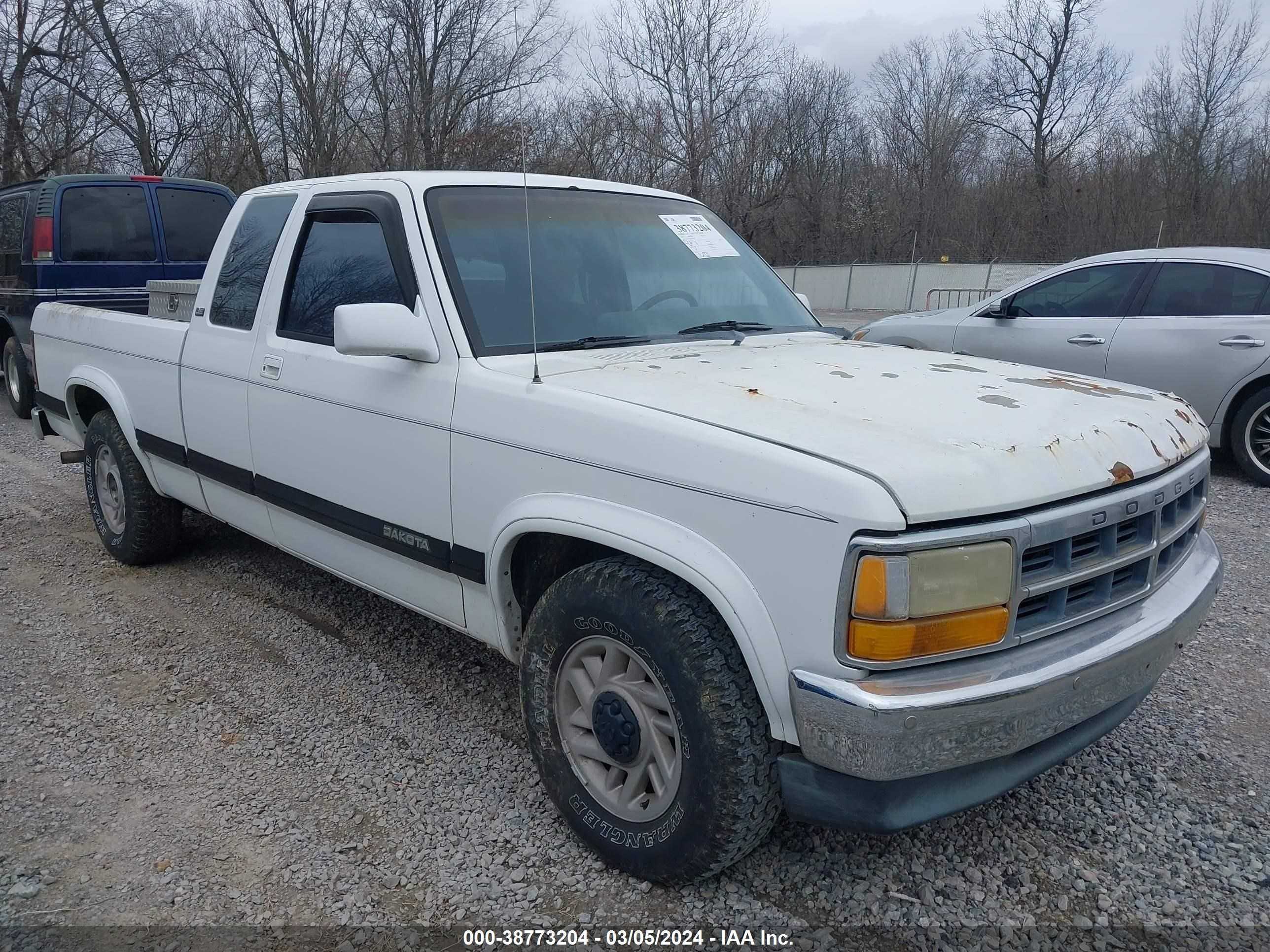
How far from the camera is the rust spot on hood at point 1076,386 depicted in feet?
9.14

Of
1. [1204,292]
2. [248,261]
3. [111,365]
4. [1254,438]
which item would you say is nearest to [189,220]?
[111,365]

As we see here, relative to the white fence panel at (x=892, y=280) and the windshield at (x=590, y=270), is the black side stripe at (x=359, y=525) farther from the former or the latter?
the white fence panel at (x=892, y=280)

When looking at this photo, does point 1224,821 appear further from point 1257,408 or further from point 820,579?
point 1257,408

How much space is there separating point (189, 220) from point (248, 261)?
610 cm

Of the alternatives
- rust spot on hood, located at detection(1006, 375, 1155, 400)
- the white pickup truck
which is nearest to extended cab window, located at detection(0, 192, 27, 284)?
the white pickup truck

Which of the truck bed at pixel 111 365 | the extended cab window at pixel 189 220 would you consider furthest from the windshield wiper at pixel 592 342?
the extended cab window at pixel 189 220

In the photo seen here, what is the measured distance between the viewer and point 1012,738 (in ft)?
6.86

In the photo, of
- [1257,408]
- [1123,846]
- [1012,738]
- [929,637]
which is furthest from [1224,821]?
[1257,408]

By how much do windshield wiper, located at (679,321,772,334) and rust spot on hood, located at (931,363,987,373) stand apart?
2.43 feet

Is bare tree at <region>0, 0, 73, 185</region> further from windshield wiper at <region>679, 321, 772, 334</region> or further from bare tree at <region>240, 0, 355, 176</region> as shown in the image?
windshield wiper at <region>679, 321, 772, 334</region>

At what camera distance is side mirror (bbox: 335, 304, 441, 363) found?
279cm

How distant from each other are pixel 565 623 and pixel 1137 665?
1.47m

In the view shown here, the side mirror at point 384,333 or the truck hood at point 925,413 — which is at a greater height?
the side mirror at point 384,333

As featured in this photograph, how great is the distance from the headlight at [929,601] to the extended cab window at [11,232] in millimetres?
9684
